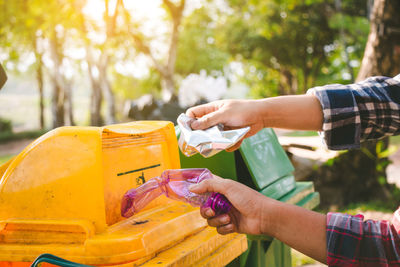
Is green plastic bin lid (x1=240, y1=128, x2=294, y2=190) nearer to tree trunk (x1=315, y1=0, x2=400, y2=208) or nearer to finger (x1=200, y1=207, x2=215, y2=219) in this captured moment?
finger (x1=200, y1=207, x2=215, y2=219)

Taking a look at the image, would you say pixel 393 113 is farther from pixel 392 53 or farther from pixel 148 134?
pixel 392 53

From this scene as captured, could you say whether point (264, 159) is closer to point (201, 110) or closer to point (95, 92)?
point (201, 110)

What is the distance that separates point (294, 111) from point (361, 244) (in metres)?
0.64

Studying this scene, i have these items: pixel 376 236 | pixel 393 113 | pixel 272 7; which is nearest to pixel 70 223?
pixel 376 236

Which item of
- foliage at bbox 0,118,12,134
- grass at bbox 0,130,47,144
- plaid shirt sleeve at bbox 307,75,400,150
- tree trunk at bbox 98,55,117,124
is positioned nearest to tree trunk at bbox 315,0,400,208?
plaid shirt sleeve at bbox 307,75,400,150

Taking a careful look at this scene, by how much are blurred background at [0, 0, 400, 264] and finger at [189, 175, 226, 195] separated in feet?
11.0

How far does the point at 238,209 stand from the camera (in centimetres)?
122

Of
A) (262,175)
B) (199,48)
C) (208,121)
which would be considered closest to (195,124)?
(208,121)

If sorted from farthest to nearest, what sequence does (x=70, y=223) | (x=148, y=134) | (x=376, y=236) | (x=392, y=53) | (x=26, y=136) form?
(x=26, y=136)
(x=392, y=53)
(x=148, y=134)
(x=70, y=223)
(x=376, y=236)

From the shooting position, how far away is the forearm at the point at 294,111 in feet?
5.10

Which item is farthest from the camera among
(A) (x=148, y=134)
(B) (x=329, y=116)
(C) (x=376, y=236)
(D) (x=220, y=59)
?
Answer: (D) (x=220, y=59)

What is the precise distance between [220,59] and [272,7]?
383 inches

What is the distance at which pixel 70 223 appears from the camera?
129 cm

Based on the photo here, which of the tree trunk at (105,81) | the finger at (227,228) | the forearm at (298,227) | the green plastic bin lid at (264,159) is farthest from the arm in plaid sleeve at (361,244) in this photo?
the tree trunk at (105,81)
